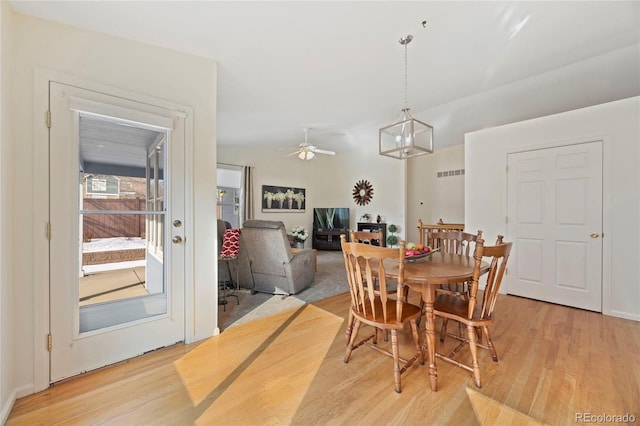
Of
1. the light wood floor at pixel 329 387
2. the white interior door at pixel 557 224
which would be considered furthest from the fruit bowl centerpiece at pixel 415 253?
the white interior door at pixel 557 224

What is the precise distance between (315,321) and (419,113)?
3717mm

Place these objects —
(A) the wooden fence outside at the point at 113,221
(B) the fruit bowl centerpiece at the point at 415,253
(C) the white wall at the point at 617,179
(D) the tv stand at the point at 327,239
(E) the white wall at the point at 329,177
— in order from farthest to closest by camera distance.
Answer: (D) the tv stand at the point at 327,239 → (E) the white wall at the point at 329,177 → (C) the white wall at the point at 617,179 → (B) the fruit bowl centerpiece at the point at 415,253 → (A) the wooden fence outside at the point at 113,221

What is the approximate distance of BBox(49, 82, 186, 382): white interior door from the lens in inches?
68.4

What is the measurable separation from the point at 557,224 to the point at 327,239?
5.04 m

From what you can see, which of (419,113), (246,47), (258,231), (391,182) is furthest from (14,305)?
(391,182)

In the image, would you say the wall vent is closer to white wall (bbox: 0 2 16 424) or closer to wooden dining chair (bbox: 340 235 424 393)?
wooden dining chair (bbox: 340 235 424 393)

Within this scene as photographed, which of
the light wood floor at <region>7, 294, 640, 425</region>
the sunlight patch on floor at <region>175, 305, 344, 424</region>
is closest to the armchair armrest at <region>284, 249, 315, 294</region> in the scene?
the sunlight patch on floor at <region>175, 305, 344, 424</region>

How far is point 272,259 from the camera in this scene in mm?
3473

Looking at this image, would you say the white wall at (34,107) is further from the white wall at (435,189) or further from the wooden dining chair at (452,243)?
the white wall at (435,189)

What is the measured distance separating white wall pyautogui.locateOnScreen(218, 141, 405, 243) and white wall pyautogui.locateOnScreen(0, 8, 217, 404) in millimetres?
3968

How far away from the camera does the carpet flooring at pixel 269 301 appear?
2.78 metres

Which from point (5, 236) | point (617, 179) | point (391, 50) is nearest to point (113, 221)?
point (5, 236)

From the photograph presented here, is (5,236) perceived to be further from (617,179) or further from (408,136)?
(617,179)

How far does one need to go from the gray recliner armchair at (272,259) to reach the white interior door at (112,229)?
129 centimetres
